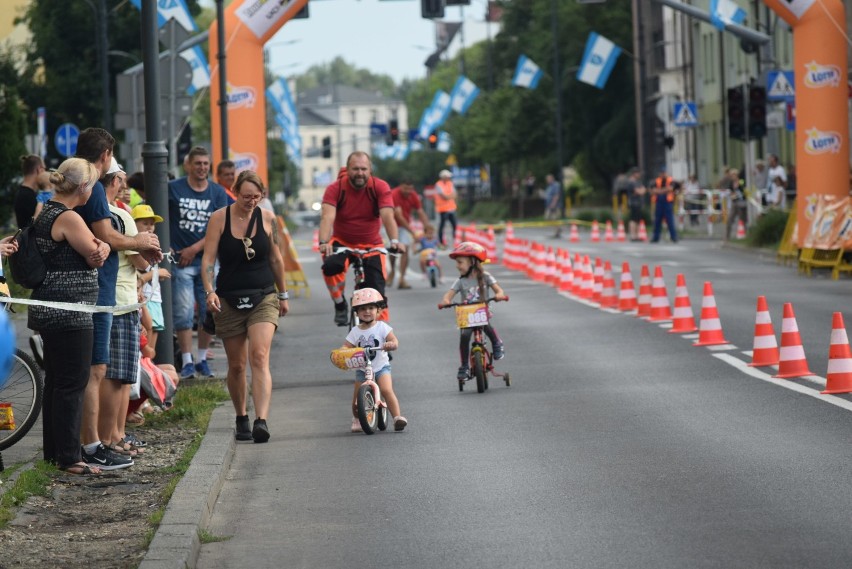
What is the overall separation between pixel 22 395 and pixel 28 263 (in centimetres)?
158

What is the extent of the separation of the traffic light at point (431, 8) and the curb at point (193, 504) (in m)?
20.7

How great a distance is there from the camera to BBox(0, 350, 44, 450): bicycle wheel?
10836mm

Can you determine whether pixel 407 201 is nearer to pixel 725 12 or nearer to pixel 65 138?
pixel 725 12

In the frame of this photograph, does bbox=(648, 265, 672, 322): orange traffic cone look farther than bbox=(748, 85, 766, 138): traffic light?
No

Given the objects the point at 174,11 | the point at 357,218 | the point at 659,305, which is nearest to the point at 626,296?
the point at 659,305

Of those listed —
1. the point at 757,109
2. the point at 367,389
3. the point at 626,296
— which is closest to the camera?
the point at 367,389

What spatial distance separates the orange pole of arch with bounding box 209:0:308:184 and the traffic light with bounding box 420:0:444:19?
5.58 m

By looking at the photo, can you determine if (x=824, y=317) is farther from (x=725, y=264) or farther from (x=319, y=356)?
(x=725, y=264)

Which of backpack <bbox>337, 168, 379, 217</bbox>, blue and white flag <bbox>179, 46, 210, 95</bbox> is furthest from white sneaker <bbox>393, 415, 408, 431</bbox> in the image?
blue and white flag <bbox>179, 46, 210, 95</bbox>

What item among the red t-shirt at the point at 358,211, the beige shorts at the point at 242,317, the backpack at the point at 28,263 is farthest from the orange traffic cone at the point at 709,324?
the backpack at the point at 28,263

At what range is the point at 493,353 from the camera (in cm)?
1470

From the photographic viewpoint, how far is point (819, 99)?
29.6 m

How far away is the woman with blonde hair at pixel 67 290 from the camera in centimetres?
970

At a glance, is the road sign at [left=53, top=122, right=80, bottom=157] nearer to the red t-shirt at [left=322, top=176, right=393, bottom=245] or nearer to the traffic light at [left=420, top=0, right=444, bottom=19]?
the traffic light at [left=420, top=0, right=444, bottom=19]
